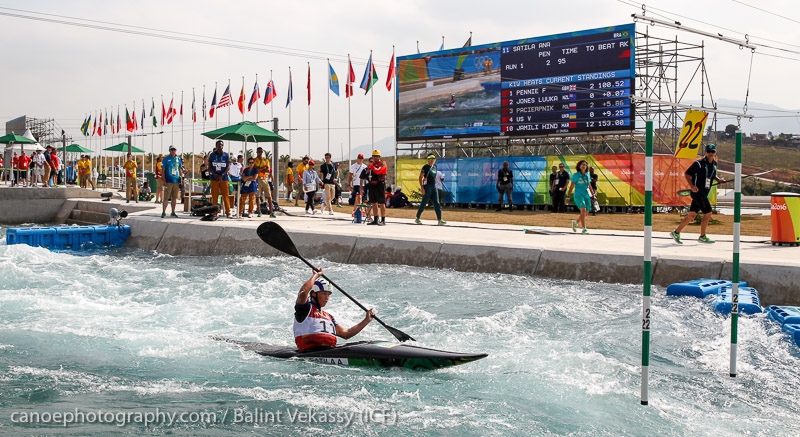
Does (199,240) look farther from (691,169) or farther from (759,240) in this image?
(759,240)

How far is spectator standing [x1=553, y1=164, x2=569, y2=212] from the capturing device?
25922mm

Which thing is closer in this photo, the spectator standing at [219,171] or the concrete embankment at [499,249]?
the concrete embankment at [499,249]

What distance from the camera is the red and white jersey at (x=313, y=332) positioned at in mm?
8867

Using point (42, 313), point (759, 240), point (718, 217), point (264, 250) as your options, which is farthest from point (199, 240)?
point (718, 217)

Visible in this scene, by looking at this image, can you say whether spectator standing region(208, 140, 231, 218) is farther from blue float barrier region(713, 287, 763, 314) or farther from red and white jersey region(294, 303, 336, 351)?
blue float barrier region(713, 287, 763, 314)

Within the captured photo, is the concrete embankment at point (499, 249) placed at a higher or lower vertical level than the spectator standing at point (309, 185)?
lower

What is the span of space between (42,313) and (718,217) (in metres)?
18.4

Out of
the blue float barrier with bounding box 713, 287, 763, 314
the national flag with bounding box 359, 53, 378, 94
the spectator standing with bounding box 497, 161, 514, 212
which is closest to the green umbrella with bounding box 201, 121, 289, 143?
the spectator standing with bounding box 497, 161, 514, 212

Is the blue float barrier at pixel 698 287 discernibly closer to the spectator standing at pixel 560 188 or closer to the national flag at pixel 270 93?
the spectator standing at pixel 560 188

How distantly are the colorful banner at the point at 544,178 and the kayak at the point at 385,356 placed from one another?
18.4 meters

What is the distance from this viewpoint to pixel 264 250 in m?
17.6

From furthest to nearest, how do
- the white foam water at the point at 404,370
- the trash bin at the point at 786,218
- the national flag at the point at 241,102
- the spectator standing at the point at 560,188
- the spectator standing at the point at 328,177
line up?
the national flag at the point at 241,102 → the spectator standing at the point at 560,188 → the spectator standing at the point at 328,177 → the trash bin at the point at 786,218 → the white foam water at the point at 404,370

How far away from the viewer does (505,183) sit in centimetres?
2766

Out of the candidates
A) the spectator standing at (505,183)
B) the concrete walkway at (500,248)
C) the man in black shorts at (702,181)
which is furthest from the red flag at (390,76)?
the man in black shorts at (702,181)
